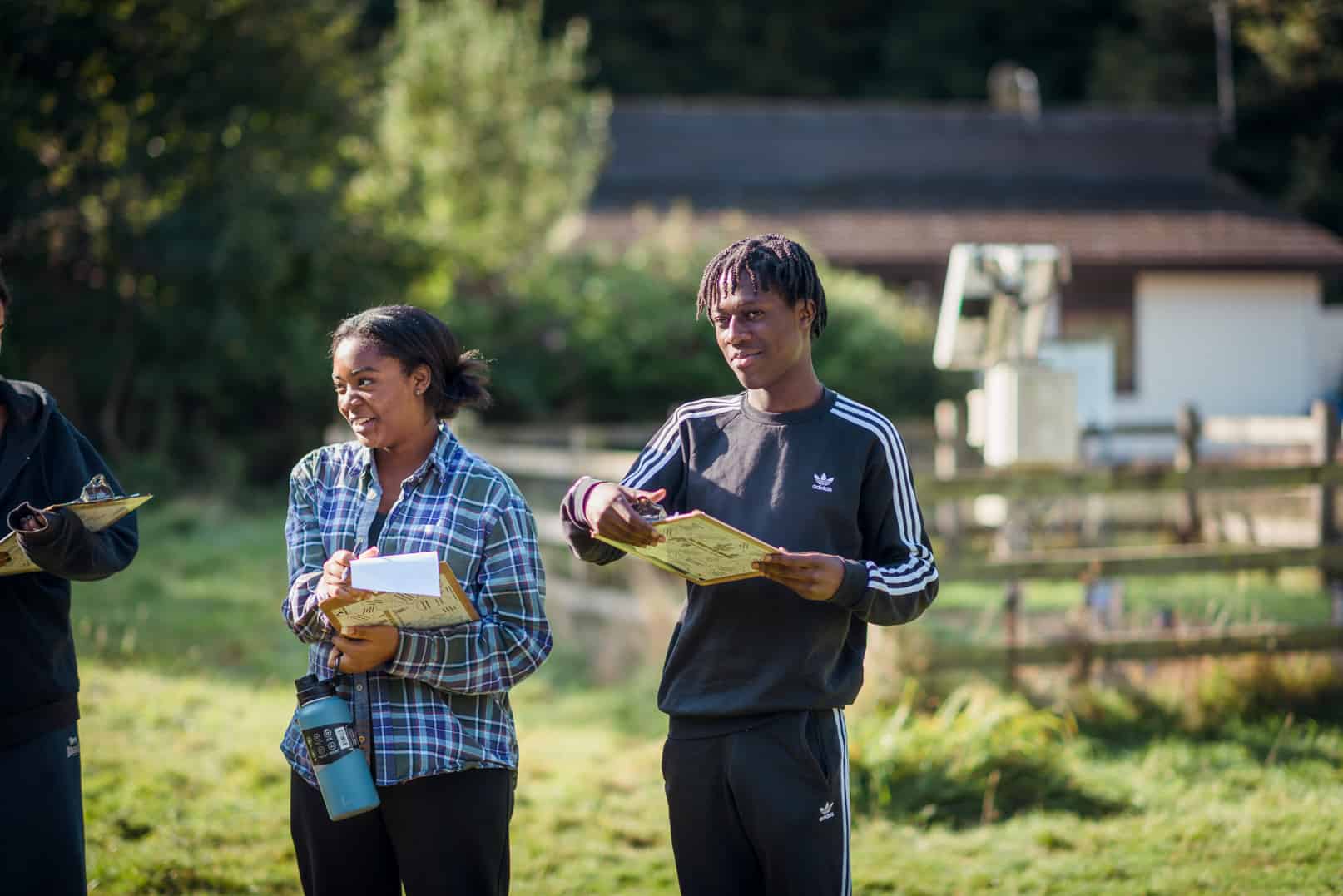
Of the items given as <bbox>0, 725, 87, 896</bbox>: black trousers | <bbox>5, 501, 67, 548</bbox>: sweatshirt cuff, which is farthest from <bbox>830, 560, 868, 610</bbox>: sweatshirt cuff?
<bbox>0, 725, 87, 896</bbox>: black trousers

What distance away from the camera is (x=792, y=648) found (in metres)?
2.87

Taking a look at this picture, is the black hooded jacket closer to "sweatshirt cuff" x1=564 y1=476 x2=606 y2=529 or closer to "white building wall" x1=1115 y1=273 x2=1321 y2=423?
"sweatshirt cuff" x1=564 y1=476 x2=606 y2=529

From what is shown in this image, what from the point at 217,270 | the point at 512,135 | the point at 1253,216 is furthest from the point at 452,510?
the point at 1253,216

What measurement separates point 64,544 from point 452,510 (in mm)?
800

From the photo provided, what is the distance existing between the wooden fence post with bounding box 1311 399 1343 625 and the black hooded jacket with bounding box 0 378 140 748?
629cm

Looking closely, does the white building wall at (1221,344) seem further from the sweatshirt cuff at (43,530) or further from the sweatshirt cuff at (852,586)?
the sweatshirt cuff at (43,530)

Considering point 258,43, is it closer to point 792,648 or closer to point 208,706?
point 208,706

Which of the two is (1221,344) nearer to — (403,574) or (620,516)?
(620,516)

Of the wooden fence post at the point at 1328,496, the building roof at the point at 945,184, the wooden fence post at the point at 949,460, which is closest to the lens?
the wooden fence post at the point at 1328,496

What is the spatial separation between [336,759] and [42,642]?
76cm

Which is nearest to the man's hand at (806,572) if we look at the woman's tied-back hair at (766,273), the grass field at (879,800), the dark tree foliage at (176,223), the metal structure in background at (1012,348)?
the woman's tied-back hair at (766,273)

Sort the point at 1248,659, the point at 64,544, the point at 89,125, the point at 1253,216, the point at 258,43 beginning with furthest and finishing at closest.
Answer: the point at 1253,216 → the point at 258,43 → the point at 89,125 → the point at 1248,659 → the point at 64,544

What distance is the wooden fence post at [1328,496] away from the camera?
25.3 ft

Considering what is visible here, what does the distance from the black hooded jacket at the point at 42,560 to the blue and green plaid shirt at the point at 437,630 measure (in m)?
0.44
